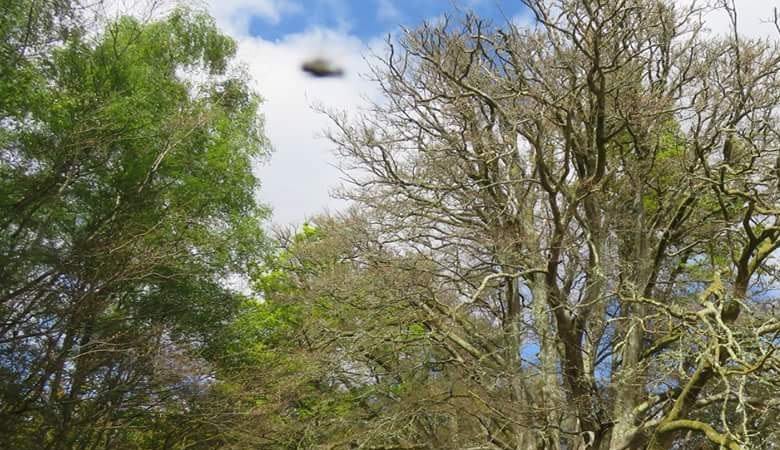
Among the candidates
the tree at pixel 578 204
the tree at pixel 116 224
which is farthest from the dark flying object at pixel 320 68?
the tree at pixel 116 224

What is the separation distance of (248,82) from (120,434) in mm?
7662

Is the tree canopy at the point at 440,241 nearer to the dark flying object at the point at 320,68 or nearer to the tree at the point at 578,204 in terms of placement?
the tree at the point at 578,204

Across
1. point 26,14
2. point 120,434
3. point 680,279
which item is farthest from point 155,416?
point 680,279

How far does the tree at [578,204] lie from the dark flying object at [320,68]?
112 inches

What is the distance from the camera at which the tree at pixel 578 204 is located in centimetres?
721

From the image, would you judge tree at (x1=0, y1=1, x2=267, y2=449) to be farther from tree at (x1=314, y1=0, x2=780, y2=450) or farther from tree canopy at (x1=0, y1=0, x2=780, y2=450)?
tree at (x1=314, y1=0, x2=780, y2=450)

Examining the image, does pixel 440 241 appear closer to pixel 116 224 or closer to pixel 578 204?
pixel 578 204

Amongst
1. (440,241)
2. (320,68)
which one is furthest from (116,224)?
(320,68)

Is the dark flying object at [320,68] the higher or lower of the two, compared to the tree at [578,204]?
lower

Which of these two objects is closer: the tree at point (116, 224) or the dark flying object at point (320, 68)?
the dark flying object at point (320, 68)

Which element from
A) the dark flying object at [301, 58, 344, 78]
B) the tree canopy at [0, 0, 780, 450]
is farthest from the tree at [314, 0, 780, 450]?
the dark flying object at [301, 58, 344, 78]

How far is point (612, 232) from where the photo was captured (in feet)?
30.1

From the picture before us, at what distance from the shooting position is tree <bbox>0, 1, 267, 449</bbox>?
336 inches

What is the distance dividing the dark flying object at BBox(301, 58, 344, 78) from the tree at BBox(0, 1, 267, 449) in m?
5.29
